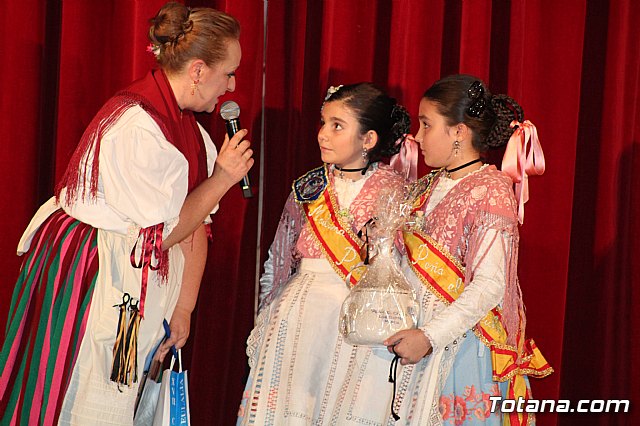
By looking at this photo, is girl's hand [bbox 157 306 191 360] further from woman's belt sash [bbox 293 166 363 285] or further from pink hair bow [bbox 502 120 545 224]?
pink hair bow [bbox 502 120 545 224]

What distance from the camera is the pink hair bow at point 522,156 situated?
201 centimetres

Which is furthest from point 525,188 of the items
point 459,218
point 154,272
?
point 154,272

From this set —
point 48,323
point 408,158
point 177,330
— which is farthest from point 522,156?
point 48,323

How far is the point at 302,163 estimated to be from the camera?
252cm

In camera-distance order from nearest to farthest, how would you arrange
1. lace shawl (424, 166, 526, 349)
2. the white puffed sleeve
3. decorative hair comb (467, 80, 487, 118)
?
the white puffed sleeve < lace shawl (424, 166, 526, 349) < decorative hair comb (467, 80, 487, 118)

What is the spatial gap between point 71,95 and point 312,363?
1.14m

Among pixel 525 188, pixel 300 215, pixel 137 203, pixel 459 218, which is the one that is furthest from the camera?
pixel 300 215

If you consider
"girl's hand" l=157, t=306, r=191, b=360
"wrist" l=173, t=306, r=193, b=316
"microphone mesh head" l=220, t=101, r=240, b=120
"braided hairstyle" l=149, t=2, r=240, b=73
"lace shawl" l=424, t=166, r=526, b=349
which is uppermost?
"braided hairstyle" l=149, t=2, r=240, b=73

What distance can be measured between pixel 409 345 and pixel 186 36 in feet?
2.94

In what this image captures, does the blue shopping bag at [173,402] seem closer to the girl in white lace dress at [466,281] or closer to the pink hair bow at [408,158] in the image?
the girl in white lace dress at [466,281]

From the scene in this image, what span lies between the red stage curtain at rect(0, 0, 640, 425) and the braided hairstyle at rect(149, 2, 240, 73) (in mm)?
537

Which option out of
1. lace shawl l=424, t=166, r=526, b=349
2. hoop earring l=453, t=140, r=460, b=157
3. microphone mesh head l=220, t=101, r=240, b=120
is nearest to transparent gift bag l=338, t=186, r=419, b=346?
lace shawl l=424, t=166, r=526, b=349

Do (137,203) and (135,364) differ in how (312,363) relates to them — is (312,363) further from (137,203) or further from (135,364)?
(137,203)

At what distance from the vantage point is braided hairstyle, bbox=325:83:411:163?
2154mm
